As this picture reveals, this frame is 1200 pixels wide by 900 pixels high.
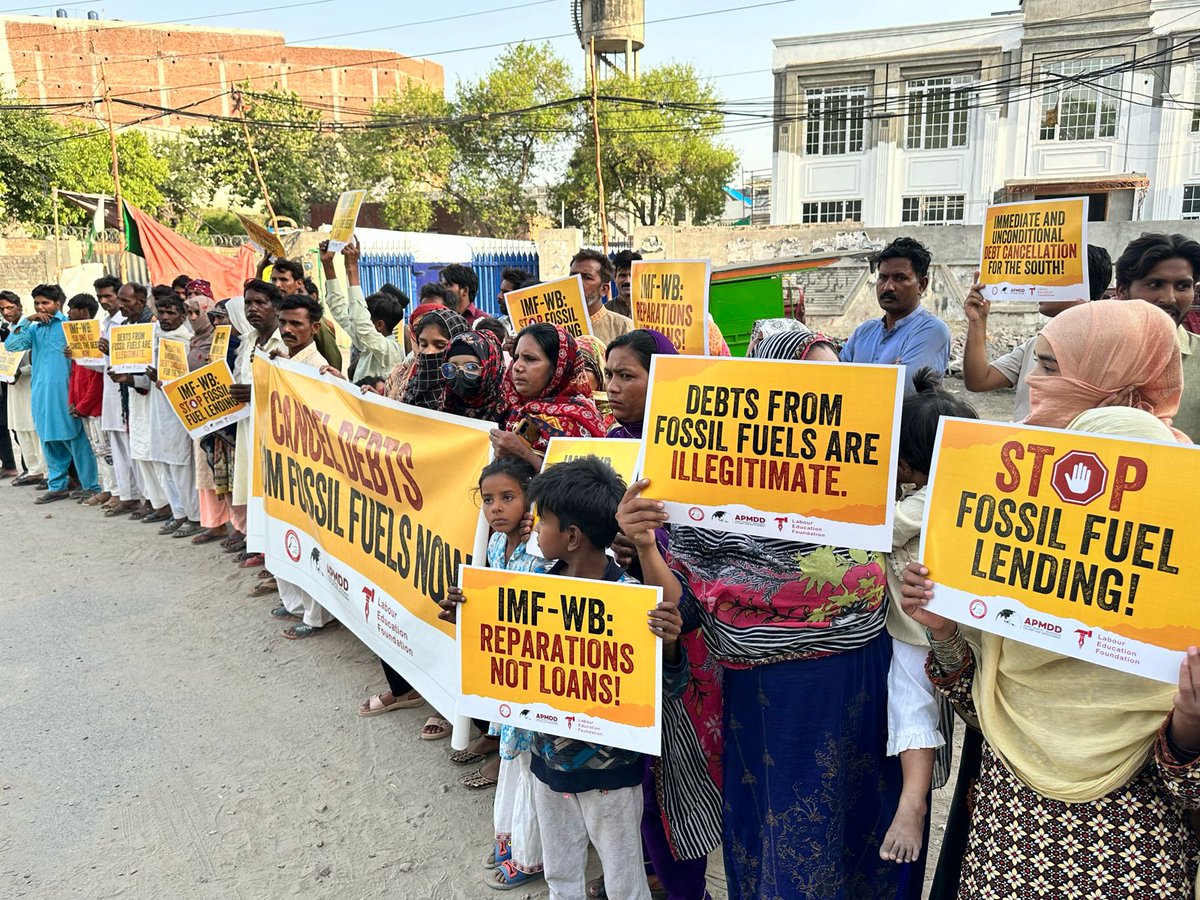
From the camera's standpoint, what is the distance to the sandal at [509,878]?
2840 mm

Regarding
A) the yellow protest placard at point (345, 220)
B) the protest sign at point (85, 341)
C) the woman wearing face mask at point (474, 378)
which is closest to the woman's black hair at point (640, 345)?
the woman wearing face mask at point (474, 378)

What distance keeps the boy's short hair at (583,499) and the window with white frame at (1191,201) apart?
106 ft

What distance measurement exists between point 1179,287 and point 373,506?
3.47 meters

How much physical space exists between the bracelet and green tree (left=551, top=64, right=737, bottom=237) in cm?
3586

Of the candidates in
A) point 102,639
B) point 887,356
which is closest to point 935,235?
point 887,356

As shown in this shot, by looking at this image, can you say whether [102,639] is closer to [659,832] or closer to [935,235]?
[659,832]

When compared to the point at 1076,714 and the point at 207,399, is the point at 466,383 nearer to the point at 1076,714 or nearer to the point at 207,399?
the point at 1076,714

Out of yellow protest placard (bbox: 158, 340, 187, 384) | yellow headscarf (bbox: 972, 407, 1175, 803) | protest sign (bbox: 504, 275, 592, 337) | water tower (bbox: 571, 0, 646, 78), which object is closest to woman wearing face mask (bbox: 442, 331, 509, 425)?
protest sign (bbox: 504, 275, 592, 337)

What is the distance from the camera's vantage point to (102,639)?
4.98m

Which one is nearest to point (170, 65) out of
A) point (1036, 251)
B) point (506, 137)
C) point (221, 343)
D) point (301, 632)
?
point (506, 137)

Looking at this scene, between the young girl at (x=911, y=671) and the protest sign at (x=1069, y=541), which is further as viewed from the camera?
the young girl at (x=911, y=671)

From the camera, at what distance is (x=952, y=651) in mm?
1773

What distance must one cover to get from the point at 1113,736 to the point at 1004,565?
1.17ft

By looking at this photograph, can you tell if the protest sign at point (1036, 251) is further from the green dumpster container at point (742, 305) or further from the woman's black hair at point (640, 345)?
the green dumpster container at point (742, 305)
